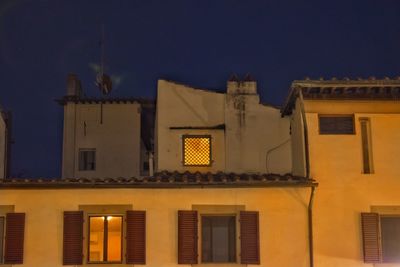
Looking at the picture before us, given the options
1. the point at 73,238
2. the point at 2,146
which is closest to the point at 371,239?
the point at 73,238

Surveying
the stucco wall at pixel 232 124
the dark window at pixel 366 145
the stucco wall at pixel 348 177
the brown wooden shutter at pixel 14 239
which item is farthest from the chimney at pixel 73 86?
the dark window at pixel 366 145

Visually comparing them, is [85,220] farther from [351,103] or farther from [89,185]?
[351,103]

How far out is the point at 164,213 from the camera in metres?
20.6

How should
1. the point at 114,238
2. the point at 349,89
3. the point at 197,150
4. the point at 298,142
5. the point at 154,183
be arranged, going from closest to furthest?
the point at 154,183, the point at 114,238, the point at 349,89, the point at 298,142, the point at 197,150

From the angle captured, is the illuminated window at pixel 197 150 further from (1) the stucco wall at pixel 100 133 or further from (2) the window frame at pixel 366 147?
(2) the window frame at pixel 366 147

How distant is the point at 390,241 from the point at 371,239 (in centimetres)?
61

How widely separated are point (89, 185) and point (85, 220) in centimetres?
98

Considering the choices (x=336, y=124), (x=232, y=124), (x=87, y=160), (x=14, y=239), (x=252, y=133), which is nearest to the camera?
(x=14, y=239)

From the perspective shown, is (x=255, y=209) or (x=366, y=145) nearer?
(x=255, y=209)

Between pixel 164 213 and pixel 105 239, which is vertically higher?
pixel 164 213

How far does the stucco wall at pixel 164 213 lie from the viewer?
67.1 ft

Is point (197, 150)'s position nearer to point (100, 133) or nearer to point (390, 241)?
point (100, 133)

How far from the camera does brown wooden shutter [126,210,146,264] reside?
20.3 meters

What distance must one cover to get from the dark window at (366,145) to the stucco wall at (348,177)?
0.45ft
